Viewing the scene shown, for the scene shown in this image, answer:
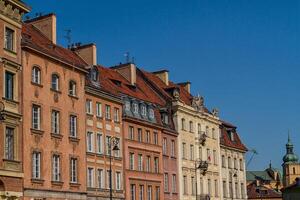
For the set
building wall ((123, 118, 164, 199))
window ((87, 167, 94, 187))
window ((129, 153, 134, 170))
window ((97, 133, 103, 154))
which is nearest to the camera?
window ((87, 167, 94, 187))

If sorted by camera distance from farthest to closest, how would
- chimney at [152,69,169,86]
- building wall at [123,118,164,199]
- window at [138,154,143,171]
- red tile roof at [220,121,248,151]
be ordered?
red tile roof at [220,121,248,151], chimney at [152,69,169,86], window at [138,154,143,171], building wall at [123,118,164,199]

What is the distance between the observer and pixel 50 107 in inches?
1948

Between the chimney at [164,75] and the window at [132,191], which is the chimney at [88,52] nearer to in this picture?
the window at [132,191]

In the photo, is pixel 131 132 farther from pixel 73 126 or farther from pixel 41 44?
pixel 41 44

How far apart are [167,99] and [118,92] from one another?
518 inches

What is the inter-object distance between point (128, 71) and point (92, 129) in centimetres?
1696

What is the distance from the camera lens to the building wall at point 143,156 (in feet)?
202

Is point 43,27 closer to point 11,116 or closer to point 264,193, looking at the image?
point 11,116

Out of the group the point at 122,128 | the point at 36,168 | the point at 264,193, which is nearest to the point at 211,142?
the point at 122,128

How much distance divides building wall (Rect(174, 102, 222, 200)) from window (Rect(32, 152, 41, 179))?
27.8 m

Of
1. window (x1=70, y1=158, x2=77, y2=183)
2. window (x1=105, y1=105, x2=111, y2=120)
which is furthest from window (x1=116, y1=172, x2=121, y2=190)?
window (x1=70, y1=158, x2=77, y2=183)

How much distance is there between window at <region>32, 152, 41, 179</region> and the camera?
1840 inches

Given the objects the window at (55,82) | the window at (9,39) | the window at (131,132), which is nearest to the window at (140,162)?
the window at (131,132)

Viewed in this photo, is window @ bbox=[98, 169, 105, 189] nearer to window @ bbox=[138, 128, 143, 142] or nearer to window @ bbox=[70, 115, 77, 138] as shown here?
window @ bbox=[70, 115, 77, 138]
